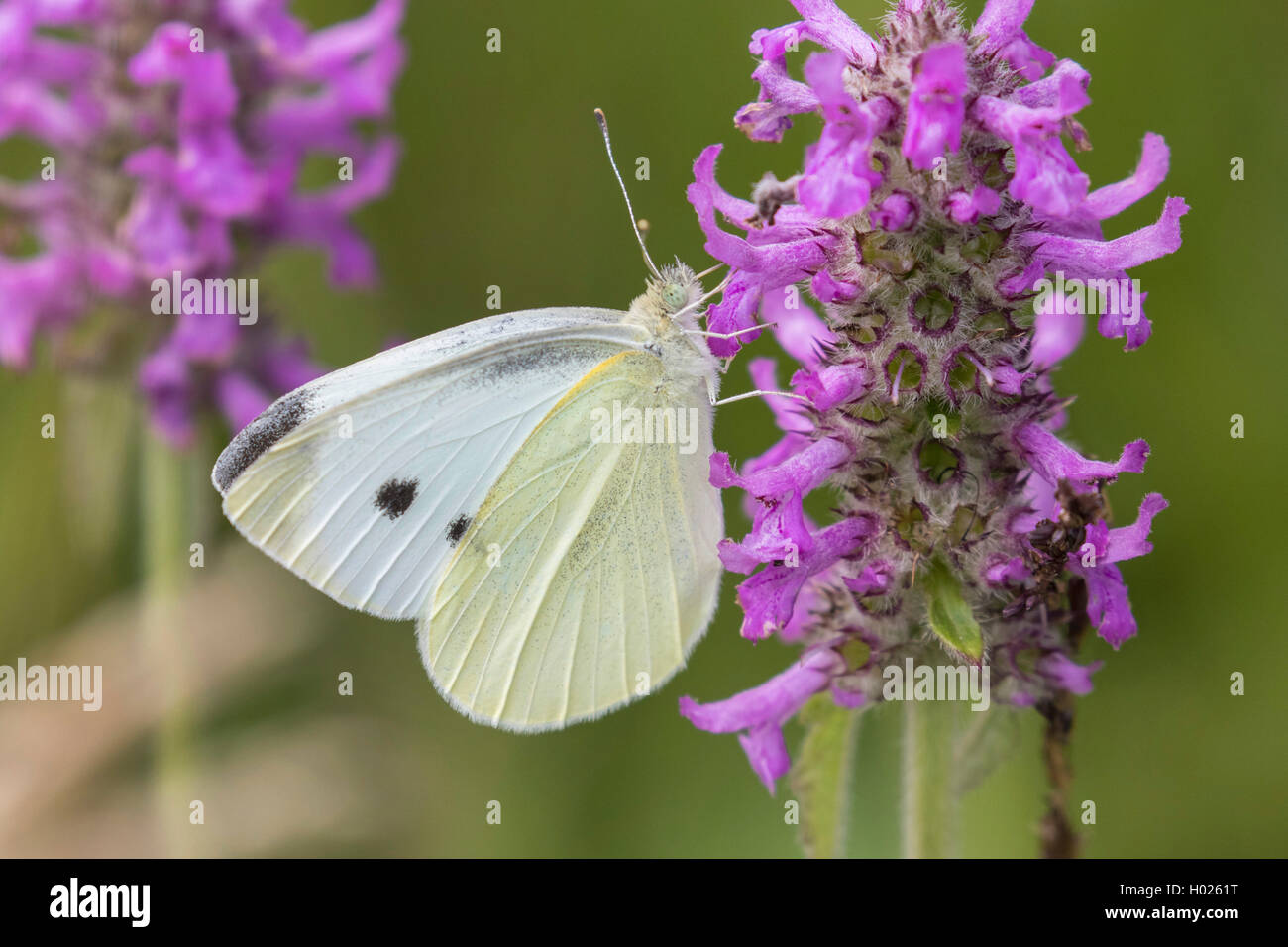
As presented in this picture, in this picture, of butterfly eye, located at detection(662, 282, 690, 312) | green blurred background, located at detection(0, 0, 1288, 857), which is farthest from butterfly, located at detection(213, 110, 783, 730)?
green blurred background, located at detection(0, 0, 1288, 857)

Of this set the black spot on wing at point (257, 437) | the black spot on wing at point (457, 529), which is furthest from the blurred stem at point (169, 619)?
the black spot on wing at point (457, 529)

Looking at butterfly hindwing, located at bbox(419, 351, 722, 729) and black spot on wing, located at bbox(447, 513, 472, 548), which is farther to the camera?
black spot on wing, located at bbox(447, 513, 472, 548)

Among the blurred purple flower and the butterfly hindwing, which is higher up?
the blurred purple flower

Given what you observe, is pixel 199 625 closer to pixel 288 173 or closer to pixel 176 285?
pixel 176 285

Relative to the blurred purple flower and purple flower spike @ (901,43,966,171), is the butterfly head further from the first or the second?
the blurred purple flower

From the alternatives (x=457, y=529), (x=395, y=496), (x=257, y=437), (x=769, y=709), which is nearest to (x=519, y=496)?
(x=457, y=529)

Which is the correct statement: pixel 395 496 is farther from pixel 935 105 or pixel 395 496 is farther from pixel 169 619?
pixel 935 105
